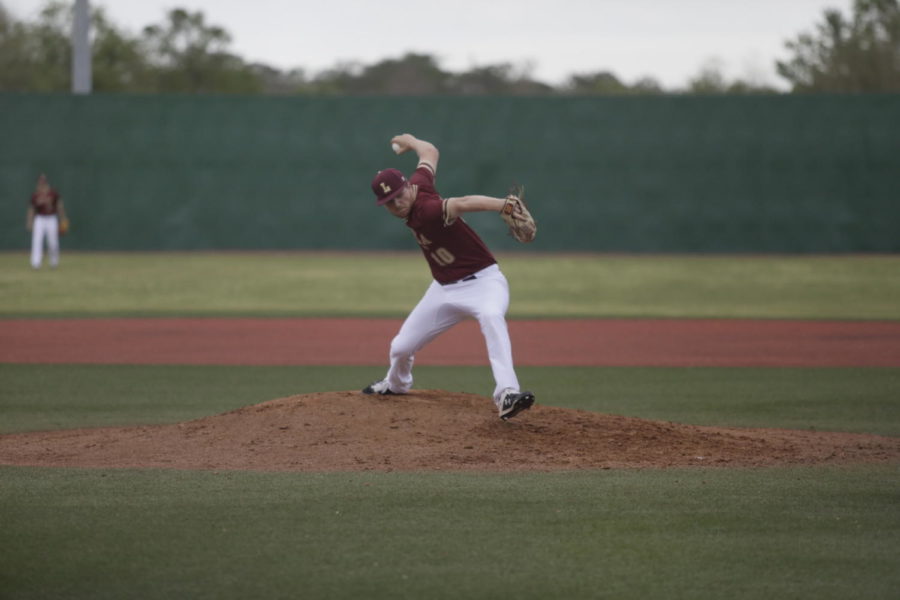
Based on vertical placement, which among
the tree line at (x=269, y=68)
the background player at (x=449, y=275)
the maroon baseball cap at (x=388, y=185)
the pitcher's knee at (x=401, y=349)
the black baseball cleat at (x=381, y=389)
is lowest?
the black baseball cleat at (x=381, y=389)

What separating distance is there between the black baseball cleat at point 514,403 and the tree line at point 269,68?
3668 centimetres

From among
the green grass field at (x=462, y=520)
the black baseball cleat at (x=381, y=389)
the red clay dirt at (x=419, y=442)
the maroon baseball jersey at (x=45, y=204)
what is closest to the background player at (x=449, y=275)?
the black baseball cleat at (x=381, y=389)

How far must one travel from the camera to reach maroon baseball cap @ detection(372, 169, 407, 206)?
8992 millimetres

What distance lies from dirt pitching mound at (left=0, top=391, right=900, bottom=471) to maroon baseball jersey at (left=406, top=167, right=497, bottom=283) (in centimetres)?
109

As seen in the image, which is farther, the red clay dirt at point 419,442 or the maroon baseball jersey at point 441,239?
the maroon baseball jersey at point 441,239

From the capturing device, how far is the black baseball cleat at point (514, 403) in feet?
29.2

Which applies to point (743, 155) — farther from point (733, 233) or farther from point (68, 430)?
point (68, 430)

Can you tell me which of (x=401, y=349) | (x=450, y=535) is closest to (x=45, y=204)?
(x=401, y=349)

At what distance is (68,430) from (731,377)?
7489 millimetres

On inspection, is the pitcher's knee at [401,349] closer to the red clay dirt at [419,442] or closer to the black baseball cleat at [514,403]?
the red clay dirt at [419,442]

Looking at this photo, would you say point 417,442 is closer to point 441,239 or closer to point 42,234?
point 441,239

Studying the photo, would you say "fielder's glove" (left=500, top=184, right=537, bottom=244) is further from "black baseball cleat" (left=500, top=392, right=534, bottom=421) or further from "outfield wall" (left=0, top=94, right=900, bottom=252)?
"outfield wall" (left=0, top=94, right=900, bottom=252)

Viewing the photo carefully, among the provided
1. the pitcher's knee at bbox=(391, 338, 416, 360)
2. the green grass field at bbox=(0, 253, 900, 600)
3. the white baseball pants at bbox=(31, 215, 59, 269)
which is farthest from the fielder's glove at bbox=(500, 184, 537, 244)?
the white baseball pants at bbox=(31, 215, 59, 269)

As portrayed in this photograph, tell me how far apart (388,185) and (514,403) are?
5.80ft
